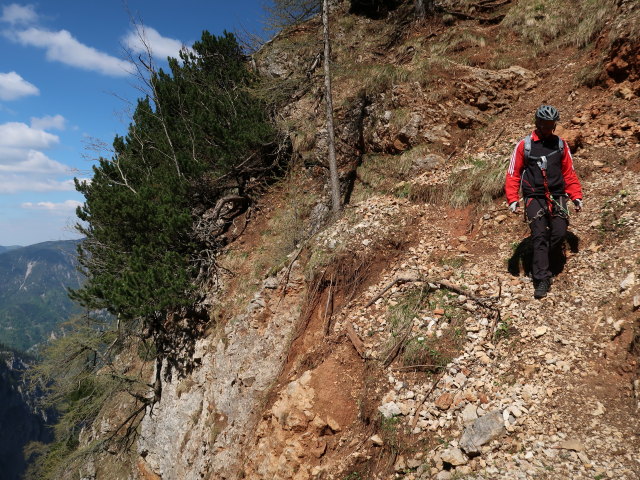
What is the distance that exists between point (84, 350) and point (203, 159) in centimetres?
1075

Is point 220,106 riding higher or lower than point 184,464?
higher

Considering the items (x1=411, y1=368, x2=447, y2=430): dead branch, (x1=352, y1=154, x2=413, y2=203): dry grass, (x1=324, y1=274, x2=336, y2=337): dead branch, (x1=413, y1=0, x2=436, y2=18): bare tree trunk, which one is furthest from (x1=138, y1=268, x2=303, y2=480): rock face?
(x1=413, y1=0, x2=436, y2=18): bare tree trunk

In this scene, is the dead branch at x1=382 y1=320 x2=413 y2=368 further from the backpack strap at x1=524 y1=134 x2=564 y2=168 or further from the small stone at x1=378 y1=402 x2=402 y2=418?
the backpack strap at x1=524 y1=134 x2=564 y2=168

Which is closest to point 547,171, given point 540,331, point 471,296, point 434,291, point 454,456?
point 471,296

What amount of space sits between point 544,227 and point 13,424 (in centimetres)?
16857

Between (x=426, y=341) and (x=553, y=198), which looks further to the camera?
(x=426, y=341)

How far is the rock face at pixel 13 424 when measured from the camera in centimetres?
10538

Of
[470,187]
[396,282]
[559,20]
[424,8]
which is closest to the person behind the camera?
[396,282]

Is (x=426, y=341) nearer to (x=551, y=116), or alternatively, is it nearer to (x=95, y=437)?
(x=551, y=116)

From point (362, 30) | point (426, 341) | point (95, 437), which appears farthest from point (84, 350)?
point (362, 30)

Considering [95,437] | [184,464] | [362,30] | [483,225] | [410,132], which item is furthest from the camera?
[95,437]

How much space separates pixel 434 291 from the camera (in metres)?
6.03

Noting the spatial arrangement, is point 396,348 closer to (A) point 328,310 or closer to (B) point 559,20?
(A) point 328,310

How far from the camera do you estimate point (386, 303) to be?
6488mm
